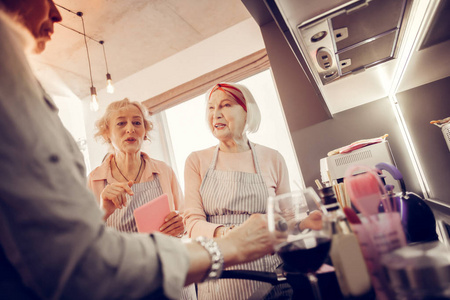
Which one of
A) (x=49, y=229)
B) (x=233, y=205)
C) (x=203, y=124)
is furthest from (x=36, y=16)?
(x=203, y=124)

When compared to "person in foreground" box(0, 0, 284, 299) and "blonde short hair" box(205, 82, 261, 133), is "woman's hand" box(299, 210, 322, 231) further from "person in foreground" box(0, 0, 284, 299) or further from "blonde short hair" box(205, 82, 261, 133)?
"blonde short hair" box(205, 82, 261, 133)

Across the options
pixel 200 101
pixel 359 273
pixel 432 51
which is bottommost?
pixel 359 273

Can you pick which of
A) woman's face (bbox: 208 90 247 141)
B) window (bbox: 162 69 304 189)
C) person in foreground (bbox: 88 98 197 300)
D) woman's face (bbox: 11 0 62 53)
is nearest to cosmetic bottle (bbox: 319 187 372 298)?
woman's face (bbox: 11 0 62 53)

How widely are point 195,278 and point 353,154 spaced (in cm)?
140

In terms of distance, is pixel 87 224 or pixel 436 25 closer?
pixel 87 224

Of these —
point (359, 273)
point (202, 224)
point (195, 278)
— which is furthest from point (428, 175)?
point (195, 278)

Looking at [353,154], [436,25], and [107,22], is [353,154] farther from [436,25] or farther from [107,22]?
[107,22]

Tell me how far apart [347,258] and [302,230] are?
9 cm

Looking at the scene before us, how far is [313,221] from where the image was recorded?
1.70ft

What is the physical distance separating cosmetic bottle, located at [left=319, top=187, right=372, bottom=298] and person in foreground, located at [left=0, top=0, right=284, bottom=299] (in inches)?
10.7

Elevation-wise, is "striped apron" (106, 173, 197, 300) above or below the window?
below

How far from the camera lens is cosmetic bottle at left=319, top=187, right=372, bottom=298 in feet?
1.53

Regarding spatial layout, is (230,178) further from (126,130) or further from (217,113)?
(126,130)

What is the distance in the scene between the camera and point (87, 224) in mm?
376
